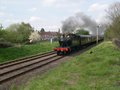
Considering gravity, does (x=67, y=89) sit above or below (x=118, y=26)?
below

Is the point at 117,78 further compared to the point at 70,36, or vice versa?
the point at 70,36

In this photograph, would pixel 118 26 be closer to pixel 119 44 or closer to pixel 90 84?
pixel 119 44

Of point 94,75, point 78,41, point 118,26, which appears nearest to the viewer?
point 94,75

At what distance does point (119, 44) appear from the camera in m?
31.6

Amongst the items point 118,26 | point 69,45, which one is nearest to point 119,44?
point 69,45

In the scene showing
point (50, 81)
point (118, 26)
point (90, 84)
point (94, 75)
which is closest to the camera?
point (90, 84)

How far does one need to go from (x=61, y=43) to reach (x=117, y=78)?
20336 millimetres

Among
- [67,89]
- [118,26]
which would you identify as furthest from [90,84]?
[118,26]

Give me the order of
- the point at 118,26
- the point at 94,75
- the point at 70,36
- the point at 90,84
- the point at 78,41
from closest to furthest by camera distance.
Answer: the point at 90,84 → the point at 94,75 → the point at 70,36 → the point at 78,41 → the point at 118,26

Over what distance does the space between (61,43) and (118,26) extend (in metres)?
17.8

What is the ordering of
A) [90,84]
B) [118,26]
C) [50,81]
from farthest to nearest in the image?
[118,26] < [50,81] < [90,84]

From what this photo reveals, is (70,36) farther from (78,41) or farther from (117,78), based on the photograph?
(117,78)

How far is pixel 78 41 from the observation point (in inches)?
1463

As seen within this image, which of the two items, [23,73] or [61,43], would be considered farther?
[61,43]
